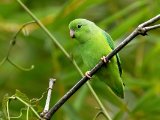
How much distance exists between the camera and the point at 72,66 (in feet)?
10.4

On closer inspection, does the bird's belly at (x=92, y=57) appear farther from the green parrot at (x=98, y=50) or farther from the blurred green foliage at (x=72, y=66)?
the blurred green foliage at (x=72, y=66)

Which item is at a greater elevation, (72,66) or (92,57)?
(72,66)

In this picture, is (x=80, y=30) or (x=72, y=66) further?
(x=72, y=66)

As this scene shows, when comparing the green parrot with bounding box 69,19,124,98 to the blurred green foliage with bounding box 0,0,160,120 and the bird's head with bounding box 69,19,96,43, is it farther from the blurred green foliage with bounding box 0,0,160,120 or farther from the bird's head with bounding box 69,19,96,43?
the blurred green foliage with bounding box 0,0,160,120

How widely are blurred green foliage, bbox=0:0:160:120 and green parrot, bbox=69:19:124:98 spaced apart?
0.32 meters

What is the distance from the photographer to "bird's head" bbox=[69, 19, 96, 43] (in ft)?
7.68

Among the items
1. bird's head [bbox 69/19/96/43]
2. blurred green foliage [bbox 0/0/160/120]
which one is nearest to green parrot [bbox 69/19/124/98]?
bird's head [bbox 69/19/96/43]

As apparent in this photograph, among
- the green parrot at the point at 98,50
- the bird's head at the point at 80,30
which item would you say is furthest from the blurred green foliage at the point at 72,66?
the bird's head at the point at 80,30

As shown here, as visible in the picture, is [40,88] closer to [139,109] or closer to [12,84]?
[12,84]

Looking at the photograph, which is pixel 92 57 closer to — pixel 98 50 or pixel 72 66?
pixel 98 50

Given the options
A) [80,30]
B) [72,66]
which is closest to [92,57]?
[80,30]

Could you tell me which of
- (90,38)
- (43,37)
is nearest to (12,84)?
(43,37)

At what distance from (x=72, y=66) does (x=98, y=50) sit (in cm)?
91

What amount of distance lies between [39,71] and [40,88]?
0.50 feet
